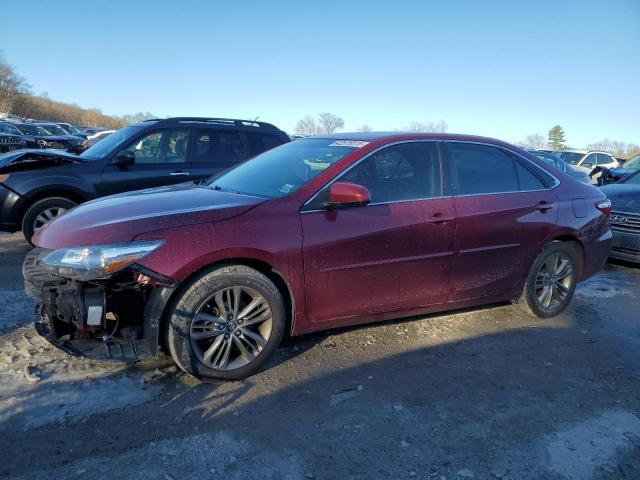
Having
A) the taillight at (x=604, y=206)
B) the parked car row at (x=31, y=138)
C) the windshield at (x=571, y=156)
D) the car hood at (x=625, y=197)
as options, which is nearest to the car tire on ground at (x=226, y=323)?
the taillight at (x=604, y=206)

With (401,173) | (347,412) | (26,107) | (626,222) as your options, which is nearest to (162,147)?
(401,173)

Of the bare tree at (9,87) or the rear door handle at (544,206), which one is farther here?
the bare tree at (9,87)

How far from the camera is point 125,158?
6449 millimetres

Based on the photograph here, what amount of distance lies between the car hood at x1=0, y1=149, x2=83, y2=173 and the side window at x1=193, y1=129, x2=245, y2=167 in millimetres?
1575

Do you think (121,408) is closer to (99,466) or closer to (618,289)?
(99,466)

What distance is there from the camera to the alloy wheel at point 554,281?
182 inches

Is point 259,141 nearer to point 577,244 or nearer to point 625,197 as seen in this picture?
point 577,244

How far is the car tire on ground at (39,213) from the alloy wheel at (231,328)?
4039mm

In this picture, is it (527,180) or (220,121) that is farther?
(220,121)

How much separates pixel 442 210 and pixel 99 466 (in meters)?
2.88

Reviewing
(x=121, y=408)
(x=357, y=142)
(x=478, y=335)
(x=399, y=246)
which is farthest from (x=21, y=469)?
(x=478, y=335)

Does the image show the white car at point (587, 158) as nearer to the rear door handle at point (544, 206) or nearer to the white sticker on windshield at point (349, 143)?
the rear door handle at point (544, 206)

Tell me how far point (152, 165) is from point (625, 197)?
6649 mm

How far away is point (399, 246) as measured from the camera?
370 cm
